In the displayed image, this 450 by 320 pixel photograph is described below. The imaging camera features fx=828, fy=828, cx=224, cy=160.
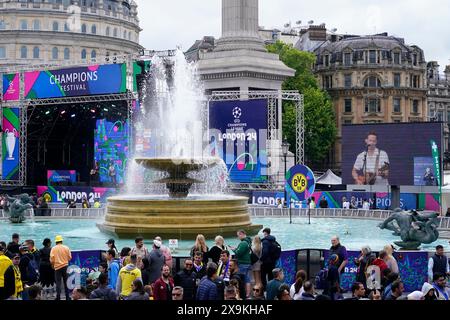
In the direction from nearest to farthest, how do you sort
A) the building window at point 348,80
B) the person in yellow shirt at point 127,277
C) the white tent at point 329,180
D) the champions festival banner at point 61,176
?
the person in yellow shirt at point 127,277 → the white tent at point 329,180 → the champions festival banner at point 61,176 → the building window at point 348,80

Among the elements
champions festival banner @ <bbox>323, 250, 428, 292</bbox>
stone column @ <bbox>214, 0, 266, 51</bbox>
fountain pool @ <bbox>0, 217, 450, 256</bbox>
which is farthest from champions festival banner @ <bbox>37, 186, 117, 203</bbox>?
champions festival banner @ <bbox>323, 250, 428, 292</bbox>

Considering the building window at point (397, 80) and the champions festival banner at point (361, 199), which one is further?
the building window at point (397, 80)

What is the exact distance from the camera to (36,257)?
15.7m

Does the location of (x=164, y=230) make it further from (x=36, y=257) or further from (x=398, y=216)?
(x=36, y=257)

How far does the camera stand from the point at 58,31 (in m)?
114

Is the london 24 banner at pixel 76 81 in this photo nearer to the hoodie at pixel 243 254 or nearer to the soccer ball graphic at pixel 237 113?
the soccer ball graphic at pixel 237 113

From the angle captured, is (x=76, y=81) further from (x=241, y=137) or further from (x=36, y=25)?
(x=36, y=25)

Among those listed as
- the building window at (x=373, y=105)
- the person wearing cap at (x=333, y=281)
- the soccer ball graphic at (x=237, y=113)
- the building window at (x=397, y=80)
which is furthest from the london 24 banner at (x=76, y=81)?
the building window at (x=397, y=80)

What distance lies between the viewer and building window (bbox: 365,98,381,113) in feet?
317

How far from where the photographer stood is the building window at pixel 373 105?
9650cm

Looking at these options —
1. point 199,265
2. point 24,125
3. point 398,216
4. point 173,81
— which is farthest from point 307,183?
point 24,125

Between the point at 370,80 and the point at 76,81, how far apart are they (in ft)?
173

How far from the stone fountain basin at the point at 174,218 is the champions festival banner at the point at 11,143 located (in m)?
31.6

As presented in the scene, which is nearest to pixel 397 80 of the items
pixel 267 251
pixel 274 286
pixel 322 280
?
pixel 267 251
